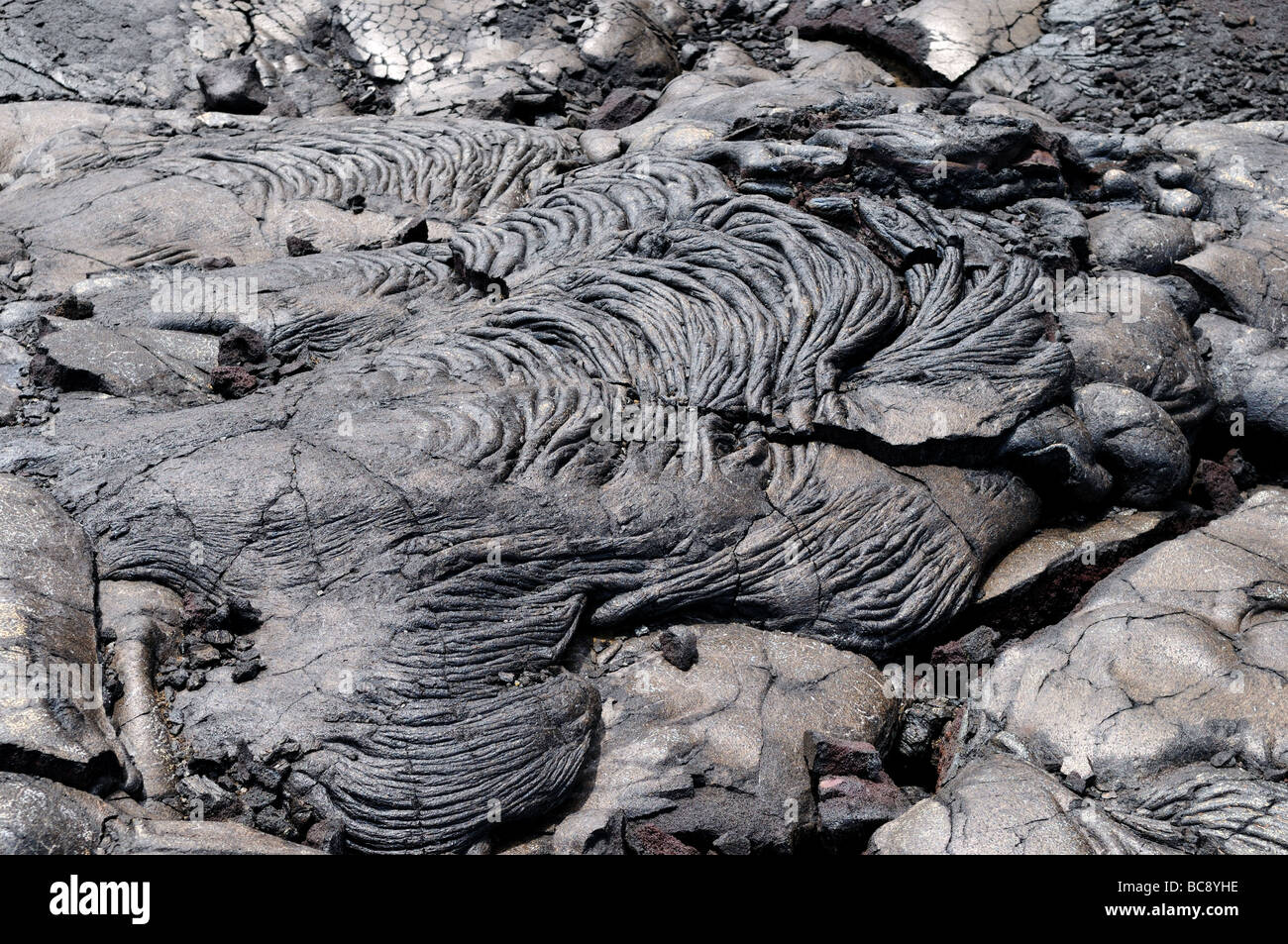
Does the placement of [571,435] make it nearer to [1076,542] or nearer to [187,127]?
[1076,542]

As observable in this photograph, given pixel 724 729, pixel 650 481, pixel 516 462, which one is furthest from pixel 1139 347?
pixel 516 462

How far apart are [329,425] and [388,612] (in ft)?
3.54

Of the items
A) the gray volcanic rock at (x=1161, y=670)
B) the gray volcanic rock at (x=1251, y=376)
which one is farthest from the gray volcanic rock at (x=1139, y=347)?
the gray volcanic rock at (x=1161, y=670)

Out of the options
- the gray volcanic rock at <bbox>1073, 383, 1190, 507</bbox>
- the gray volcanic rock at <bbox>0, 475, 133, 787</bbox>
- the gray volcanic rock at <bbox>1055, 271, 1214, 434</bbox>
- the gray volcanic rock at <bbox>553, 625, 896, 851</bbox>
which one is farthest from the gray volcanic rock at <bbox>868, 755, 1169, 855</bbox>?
the gray volcanic rock at <bbox>0, 475, 133, 787</bbox>

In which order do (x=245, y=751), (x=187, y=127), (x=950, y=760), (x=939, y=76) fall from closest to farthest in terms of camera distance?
(x=245, y=751) < (x=950, y=760) < (x=187, y=127) < (x=939, y=76)

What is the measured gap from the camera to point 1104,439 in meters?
6.31

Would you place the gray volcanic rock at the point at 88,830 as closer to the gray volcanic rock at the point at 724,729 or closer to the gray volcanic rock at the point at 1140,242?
the gray volcanic rock at the point at 724,729

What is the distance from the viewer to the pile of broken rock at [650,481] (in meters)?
4.55

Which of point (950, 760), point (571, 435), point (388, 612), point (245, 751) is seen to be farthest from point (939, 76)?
point (245, 751)

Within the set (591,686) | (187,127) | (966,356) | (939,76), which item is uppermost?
(939,76)

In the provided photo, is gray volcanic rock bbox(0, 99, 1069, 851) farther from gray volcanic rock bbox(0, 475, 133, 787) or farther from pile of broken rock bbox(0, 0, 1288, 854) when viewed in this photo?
gray volcanic rock bbox(0, 475, 133, 787)

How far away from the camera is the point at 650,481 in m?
5.60

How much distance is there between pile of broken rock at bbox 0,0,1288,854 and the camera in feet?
14.9

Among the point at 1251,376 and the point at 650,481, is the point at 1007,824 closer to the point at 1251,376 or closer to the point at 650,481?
the point at 650,481
